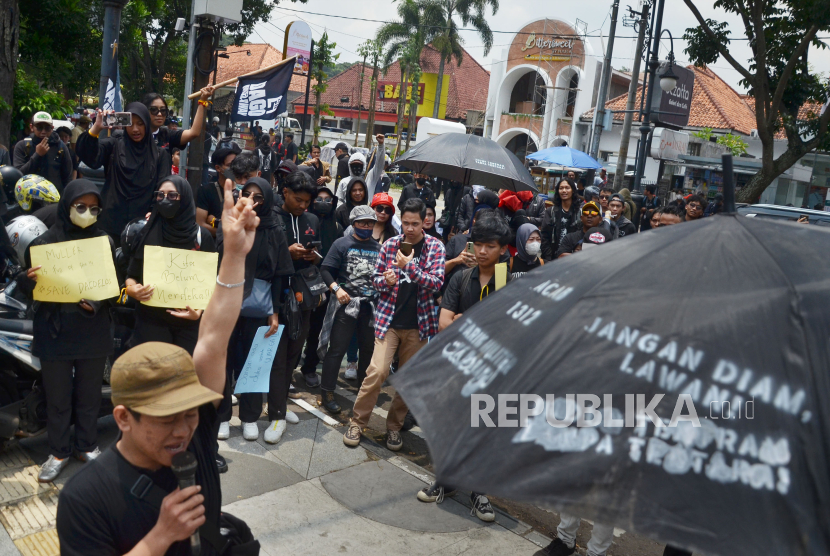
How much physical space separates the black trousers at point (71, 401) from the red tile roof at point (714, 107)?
102 ft

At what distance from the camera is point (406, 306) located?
545 centimetres

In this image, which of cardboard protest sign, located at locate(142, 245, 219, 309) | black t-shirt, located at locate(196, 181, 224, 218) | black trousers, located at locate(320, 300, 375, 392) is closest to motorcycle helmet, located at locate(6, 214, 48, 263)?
cardboard protest sign, located at locate(142, 245, 219, 309)

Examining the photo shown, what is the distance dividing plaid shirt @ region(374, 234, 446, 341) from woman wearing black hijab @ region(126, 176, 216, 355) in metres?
1.51

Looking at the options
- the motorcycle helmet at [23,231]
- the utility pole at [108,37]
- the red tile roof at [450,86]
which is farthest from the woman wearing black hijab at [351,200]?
the red tile roof at [450,86]

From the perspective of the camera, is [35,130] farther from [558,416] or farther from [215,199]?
[558,416]

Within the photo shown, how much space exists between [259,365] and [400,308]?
1.14 metres

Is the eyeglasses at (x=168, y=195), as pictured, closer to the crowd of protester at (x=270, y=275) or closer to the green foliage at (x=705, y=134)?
the crowd of protester at (x=270, y=275)

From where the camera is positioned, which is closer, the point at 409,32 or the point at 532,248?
the point at 532,248

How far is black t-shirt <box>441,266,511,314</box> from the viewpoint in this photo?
4812 millimetres

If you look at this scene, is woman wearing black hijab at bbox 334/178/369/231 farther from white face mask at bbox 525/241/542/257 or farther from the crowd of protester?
white face mask at bbox 525/241/542/257

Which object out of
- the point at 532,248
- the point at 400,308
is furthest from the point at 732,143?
the point at 400,308

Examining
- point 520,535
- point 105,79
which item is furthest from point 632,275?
point 105,79

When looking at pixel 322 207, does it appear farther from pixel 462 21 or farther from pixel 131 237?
pixel 462 21

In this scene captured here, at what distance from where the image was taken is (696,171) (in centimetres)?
2388
